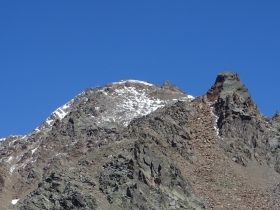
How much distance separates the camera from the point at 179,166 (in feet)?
407

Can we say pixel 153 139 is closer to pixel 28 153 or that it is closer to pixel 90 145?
pixel 90 145

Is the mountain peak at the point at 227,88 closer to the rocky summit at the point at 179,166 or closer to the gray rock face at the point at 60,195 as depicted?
the rocky summit at the point at 179,166

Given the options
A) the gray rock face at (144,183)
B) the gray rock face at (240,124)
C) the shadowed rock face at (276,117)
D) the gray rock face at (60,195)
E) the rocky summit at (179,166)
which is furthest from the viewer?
the shadowed rock face at (276,117)

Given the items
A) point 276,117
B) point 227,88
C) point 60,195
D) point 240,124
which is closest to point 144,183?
point 60,195

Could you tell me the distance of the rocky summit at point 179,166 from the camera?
10550 cm

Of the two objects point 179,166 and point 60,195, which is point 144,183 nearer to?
point 60,195

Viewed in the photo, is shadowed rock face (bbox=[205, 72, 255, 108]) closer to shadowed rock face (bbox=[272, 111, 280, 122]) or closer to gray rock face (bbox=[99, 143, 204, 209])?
shadowed rock face (bbox=[272, 111, 280, 122])

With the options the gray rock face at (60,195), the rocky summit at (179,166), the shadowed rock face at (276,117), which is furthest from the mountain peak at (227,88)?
the gray rock face at (60,195)

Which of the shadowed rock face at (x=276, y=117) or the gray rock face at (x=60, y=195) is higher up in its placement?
the shadowed rock face at (x=276, y=117)

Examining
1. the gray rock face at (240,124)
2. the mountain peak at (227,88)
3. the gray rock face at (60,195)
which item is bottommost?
the gray rock face at (60,195)

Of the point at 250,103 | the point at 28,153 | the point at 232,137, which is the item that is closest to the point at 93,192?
the point at 232,137

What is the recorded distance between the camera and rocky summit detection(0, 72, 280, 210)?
346ft

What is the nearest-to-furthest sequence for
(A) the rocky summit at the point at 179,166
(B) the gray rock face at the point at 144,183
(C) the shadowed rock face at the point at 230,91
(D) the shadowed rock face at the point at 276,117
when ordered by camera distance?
(B) the gray rock face at the point at 144,183 < (A) the rocky summit at the point at 179,166 < (C) the shadowed rock face at the point at 230,91 < (D) the shadowed rock face at the point at 276,117

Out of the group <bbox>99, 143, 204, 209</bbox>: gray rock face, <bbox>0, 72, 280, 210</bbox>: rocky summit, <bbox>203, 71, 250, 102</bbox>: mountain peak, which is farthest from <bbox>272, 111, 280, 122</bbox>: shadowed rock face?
<bbox>99, 143, 204, 209</bbox>: gray rock face
